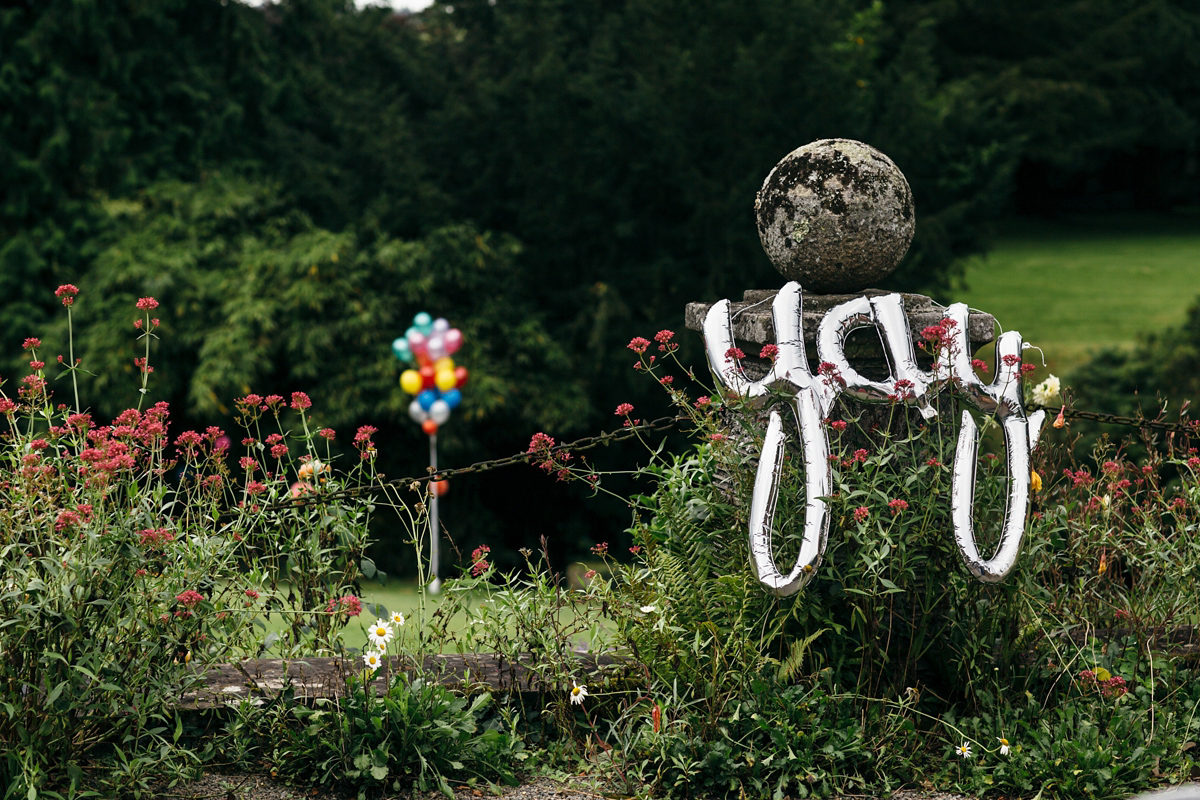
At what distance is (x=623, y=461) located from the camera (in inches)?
505

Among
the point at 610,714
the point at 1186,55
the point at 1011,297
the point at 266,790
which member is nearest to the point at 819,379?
the point at 610,714

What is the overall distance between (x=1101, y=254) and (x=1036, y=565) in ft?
67.6

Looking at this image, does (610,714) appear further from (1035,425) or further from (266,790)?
(1035,425)

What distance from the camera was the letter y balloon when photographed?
2754mm

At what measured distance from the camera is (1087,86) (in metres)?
20.9

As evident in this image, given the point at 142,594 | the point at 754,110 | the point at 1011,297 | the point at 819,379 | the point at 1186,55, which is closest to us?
the point at 142,594

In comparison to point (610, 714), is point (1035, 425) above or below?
above

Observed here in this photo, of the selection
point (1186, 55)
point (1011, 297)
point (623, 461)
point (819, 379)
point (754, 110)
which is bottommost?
point (623, 461)

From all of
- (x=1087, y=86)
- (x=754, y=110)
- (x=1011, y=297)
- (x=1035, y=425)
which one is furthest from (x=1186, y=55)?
(x=1035, y=425)

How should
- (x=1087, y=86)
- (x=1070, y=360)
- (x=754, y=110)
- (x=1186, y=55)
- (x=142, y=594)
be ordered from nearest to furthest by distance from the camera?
(x=142, y=594)
(x=754, y=110)
(x=1070, y=360)
(x=1087, y=86)
(x=1186, y=55)

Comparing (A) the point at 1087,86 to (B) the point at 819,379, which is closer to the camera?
(B) the point at 819,379

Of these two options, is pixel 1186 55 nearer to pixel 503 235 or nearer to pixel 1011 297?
pixel 1011 297

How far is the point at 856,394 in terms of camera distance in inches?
117

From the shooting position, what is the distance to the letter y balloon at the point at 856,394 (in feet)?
9.04
